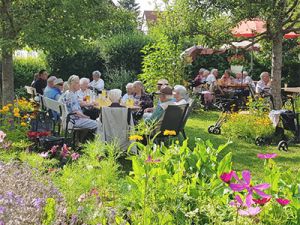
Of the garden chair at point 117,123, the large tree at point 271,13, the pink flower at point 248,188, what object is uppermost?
the large tree at point 271,13

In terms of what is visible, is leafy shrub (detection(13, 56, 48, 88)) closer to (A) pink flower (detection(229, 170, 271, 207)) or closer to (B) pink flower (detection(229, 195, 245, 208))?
(B) pink flower (detection(229, 195, 245, 208))

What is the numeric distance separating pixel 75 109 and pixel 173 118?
1684 mm

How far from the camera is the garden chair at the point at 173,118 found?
21.9 ft

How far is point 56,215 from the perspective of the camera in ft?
7.69

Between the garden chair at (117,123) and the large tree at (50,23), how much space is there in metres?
1.48

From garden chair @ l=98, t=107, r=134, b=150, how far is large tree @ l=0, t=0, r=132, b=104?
1484 mm

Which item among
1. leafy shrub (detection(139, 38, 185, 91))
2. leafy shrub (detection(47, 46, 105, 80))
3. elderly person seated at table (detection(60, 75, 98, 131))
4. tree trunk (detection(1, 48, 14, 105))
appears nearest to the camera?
elderly person seated at table (detection(60, 75, 98, 131))

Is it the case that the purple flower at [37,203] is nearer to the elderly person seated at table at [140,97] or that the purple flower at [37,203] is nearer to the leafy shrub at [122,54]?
the elderly person seated at table at [140,97]

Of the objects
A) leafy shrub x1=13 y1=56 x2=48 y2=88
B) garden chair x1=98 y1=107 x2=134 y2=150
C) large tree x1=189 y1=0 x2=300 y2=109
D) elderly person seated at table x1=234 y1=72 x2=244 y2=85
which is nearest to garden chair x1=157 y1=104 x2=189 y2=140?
garden chair x1=98 y1=107 x2=134 y2=150

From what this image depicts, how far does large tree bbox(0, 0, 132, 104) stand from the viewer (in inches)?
281

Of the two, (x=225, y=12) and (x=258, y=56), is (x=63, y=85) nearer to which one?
(x=225, y=12)

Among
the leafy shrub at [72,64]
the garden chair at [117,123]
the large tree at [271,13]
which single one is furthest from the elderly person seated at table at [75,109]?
the leafy shrub at [72,64]

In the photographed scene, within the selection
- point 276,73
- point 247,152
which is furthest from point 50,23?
point 276,73

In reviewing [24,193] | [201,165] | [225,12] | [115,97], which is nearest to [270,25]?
[225,12]
